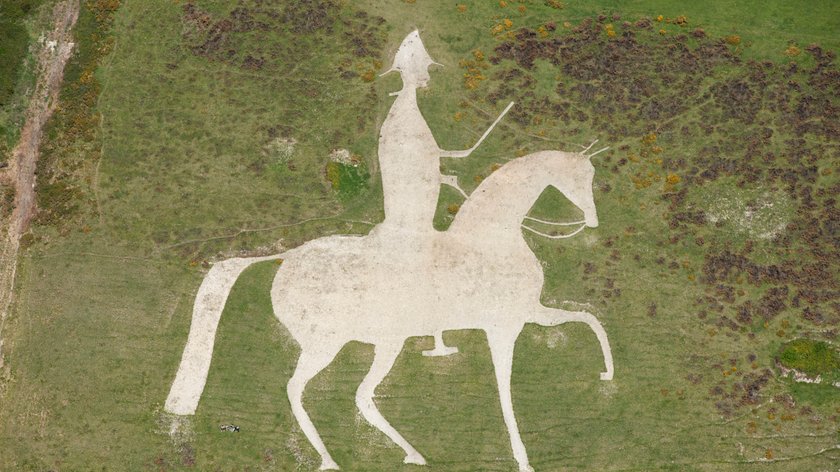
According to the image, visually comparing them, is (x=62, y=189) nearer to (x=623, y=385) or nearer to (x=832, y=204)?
(x=623, y=385)

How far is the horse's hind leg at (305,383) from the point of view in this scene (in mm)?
32875

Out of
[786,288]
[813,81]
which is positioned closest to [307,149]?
[786,288]

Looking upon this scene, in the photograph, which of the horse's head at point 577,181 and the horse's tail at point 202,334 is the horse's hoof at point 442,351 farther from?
the horse's head at point 577,181

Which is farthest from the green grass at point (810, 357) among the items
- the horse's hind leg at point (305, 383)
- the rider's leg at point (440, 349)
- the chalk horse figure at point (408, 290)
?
the horse's hind leg at point (305, 383)

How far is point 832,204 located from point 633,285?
39.8 feet

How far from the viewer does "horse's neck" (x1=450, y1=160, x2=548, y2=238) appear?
3494cm

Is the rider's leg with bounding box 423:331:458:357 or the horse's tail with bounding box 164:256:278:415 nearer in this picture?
the horse's tail with bounding box 164:256:278:415

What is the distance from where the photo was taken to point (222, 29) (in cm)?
3891

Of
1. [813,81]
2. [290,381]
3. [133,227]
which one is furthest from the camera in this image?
[813,81]

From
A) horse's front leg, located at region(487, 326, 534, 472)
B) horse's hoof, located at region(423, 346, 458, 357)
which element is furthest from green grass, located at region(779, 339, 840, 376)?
horse's hoof, located at region(423, 346, 458, 357)

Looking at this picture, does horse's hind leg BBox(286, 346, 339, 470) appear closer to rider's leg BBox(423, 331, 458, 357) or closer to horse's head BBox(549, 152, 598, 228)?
rider's leg BBox(423, 331, 458, 357)

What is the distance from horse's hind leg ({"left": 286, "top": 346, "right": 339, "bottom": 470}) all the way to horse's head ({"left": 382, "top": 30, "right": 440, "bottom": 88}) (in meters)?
15.9

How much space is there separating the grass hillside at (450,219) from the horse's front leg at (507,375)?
0.55m

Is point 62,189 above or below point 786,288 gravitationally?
above
